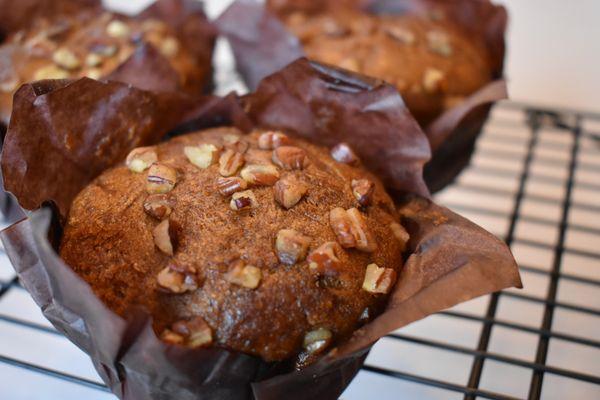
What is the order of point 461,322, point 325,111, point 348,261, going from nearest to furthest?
point 348,261
point 325,111
point 461,322

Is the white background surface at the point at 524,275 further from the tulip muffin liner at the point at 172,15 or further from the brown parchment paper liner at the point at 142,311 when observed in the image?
the tulip muffin liner at the point at 172,15

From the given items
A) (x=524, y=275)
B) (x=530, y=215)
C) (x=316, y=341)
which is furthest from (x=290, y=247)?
(x=530, y=215)

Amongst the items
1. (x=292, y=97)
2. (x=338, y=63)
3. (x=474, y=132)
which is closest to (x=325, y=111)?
(x=292, y=97)

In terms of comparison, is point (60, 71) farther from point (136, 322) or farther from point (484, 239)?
point (484, 239)

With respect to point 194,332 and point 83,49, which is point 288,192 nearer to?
point 194,332

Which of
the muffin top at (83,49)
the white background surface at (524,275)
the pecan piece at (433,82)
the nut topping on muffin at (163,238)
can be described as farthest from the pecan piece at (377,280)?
the muffin top at (83,49)

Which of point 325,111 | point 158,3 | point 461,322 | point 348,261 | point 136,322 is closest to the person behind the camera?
point 136,322

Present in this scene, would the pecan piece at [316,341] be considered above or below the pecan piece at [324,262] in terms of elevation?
Answer: below
